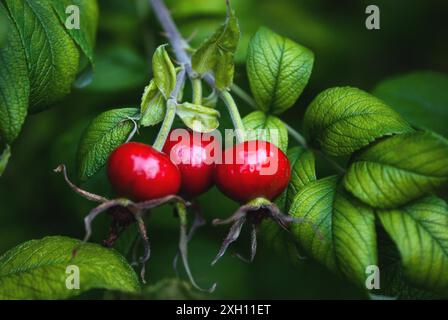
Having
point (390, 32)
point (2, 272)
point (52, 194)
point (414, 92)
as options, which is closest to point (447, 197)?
point (414, 92)

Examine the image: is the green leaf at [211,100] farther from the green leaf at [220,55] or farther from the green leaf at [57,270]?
the green leaf at [57,270]

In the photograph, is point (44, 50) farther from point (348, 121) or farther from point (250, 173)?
point (348, 121)

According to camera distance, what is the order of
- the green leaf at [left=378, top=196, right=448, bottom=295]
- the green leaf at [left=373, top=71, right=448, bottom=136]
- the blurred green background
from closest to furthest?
the green leaf at [left=378, top=196, right=448, bottom=295] → the green leaf at [left=373, top=71, right=448, bottom=136] → the blurred green background

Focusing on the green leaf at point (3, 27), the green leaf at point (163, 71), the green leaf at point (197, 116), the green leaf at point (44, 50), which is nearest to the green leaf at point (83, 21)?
the green leaf at point (44, 50)

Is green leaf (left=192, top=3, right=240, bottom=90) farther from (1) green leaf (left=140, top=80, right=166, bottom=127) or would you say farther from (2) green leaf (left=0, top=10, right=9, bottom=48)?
(2) green leaf (left=0, top=10, right=9, bottom=48)

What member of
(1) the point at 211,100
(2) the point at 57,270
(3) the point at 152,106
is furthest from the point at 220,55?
(2) the point at 57,270

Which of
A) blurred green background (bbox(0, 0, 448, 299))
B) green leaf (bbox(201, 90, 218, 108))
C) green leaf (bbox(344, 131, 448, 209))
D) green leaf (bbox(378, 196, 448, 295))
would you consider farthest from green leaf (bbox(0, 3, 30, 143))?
green leaf (bbox(378, 196, 448, 295))
